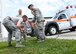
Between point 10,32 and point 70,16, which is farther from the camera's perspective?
point 70,16

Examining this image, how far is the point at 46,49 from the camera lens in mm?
11844

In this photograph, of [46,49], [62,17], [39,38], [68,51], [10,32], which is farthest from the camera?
[62,17]

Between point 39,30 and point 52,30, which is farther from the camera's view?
point 52,30

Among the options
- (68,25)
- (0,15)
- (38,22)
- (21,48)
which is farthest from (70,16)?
(21,48)

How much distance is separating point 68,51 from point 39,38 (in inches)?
138

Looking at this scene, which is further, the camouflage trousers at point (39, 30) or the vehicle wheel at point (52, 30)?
the vehicle wheel at point (52, 30)

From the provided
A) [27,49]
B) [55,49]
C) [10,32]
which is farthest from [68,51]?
[10,32]

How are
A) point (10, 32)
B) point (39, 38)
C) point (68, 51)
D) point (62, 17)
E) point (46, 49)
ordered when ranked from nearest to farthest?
1. point (68, 51)
2. point (46, 49)
3. point (10, 32)
4. point (39, 38)
5. point (62, 17)

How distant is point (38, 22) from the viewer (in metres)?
14.5

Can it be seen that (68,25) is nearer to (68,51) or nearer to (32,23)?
(32,23)

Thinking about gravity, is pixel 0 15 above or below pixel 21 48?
above

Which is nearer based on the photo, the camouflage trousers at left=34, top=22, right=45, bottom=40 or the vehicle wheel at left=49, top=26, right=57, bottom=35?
the camouflage trousers at left=34, top=22, right=45, bottom=40

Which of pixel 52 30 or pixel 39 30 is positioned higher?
pixel 39 30

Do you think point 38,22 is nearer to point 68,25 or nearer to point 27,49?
point 27,49
